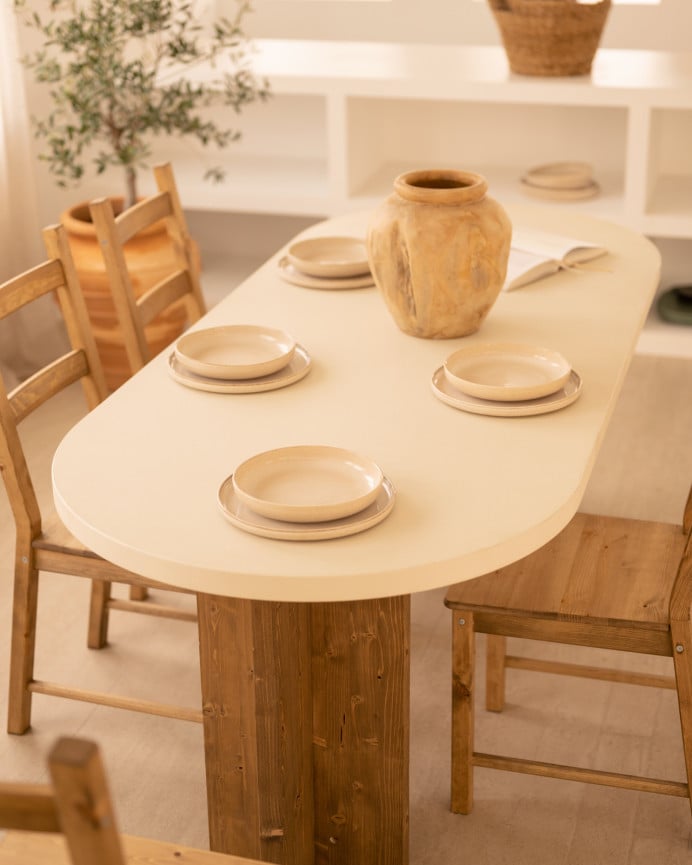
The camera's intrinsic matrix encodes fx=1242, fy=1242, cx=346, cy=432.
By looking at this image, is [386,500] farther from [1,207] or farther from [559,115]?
[559,115]

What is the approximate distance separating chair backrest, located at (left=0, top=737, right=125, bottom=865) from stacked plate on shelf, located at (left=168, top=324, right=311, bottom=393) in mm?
1091

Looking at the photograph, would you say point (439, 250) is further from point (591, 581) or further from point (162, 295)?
point (162, 295)

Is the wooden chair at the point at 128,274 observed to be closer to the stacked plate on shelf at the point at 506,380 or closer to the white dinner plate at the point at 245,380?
the white dinner plate at the point at 245,380

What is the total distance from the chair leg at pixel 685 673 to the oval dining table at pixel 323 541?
0.32 m

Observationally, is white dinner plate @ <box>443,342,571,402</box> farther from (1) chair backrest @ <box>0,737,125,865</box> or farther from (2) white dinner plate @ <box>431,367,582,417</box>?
(1) chair backrest @ <box>0,737,125,865</box>

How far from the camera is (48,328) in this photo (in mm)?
4047

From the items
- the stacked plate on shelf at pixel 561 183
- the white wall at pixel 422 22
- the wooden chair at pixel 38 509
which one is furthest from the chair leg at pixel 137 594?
the white wall at pixel 422 22

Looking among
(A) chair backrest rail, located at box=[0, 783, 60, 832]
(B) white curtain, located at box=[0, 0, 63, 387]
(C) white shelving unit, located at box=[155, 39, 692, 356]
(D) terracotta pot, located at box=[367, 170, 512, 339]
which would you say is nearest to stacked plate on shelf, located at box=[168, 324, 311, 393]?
(D) terracotta pot, located at box=[367, 170, 512, 339]

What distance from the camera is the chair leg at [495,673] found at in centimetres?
226

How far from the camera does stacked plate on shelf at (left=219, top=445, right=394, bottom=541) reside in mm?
1502

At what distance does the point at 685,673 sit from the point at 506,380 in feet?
1.70

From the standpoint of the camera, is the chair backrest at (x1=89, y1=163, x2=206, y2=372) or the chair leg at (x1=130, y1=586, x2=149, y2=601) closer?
the chair backrest at (x1=89, y1=163, x2=206, y2=372)

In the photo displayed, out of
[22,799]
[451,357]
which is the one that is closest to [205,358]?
[451,357]

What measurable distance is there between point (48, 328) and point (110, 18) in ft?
3.42
